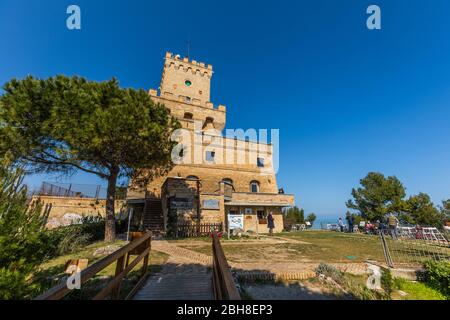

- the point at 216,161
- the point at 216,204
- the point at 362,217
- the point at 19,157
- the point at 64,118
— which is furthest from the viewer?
the point at 362,217

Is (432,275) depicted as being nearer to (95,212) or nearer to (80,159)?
(80,159)

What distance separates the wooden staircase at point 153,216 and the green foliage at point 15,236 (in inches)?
395

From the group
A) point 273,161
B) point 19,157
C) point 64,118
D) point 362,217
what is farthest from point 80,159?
point 362,217

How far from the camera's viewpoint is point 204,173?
72.6 feet

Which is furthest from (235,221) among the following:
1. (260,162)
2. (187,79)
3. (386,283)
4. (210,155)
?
(187,79)

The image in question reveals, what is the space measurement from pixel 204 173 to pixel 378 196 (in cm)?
2528

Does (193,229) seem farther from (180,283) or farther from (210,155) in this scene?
(210,155)

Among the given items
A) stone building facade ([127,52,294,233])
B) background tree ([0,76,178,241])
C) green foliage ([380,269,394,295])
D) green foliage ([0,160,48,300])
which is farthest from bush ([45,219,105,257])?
green foliage ([380,269,394,295])

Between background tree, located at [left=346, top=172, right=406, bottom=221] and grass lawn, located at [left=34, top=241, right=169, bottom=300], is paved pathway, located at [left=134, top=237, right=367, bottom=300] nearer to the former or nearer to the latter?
grass lawn, located at [left=34, top=241, right=169, bottom=300]
